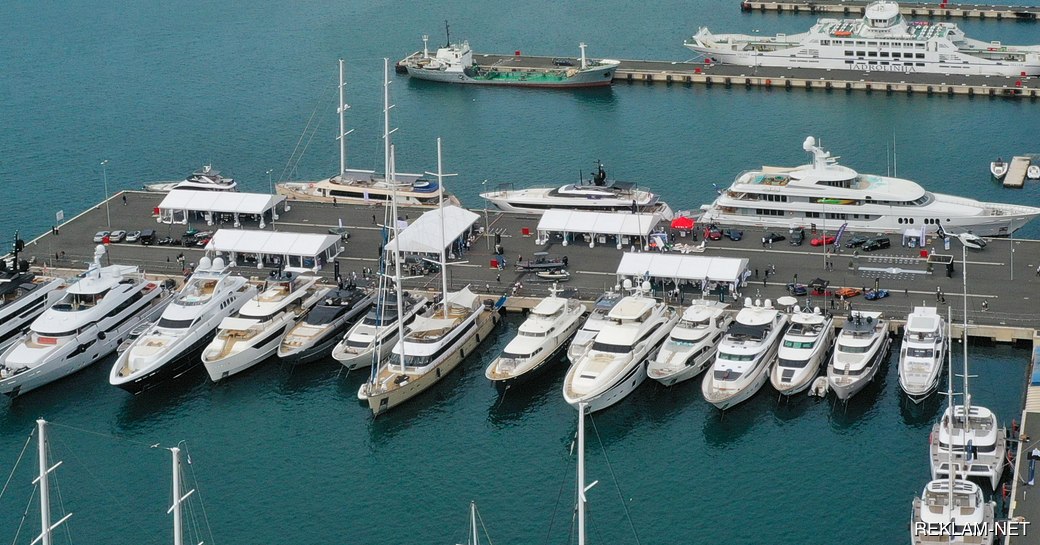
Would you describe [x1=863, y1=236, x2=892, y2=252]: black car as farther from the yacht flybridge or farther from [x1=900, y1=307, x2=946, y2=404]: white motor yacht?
[x1=900, y1=307, x2=946, y2=404]: white motor yacht

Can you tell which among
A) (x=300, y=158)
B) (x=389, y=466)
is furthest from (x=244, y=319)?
(x=300, y=158)

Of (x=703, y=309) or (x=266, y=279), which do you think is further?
(x=266, y=279)

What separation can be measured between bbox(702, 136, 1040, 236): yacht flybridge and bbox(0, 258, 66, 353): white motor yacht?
190 ft

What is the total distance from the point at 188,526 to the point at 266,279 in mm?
38009

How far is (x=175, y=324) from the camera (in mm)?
123125

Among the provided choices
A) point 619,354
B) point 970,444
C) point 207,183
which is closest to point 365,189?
point 207,183

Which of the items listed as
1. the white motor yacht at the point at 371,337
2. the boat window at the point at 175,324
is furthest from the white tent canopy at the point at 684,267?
the boat window at the point at 175,324

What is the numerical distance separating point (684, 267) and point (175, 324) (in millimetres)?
40360

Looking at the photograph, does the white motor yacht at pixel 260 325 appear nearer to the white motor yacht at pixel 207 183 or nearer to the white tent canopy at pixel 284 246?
the white tent canopy at pixel 284 246

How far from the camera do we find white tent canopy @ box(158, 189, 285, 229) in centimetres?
14725

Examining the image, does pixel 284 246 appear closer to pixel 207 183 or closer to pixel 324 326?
pixel 324 326

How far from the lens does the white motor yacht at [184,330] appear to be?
117875 millimetres

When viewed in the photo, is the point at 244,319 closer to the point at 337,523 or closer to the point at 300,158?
the point at 337,523

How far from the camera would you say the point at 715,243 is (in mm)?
139750
